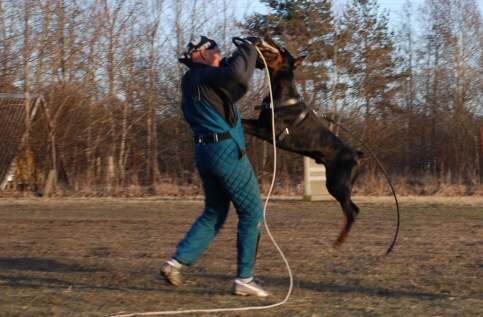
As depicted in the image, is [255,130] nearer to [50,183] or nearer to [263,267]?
[263,267]

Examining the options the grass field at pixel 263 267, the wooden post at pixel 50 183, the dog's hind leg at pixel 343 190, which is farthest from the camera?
the wooden post at pixel 50 183

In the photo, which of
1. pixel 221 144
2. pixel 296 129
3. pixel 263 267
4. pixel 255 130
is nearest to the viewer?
pixel 221 144

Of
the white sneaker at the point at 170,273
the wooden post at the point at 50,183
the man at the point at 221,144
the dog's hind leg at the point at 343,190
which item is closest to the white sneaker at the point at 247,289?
the man at the point at 221,144

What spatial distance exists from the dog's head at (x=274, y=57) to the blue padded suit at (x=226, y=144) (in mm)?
574

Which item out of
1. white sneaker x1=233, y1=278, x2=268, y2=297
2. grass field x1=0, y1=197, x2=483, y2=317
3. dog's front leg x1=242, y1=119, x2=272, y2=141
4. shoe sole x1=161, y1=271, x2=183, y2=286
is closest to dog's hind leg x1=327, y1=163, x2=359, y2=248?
grass field x1=0, y1=197, x2=483, y2=317

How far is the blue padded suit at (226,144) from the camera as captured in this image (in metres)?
5.09

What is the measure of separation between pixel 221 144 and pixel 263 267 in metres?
1.75

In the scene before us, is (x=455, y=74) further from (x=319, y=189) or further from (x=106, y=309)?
(x=106, y=309)

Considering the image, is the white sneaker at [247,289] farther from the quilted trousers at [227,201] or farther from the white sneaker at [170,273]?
the white sneaker at [170,273]

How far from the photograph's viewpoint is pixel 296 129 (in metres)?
5.89

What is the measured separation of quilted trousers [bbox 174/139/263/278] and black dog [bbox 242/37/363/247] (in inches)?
28.4

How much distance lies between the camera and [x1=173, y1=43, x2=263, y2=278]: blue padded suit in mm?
5086

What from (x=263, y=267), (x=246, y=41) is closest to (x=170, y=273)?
(x=263, y=267)

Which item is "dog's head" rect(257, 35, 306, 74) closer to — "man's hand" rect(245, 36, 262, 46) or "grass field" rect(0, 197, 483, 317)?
"man's hand" rect(245, 36, 262, 46)
